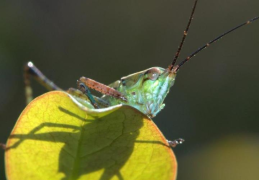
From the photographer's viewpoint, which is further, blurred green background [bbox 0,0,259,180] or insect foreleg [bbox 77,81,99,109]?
blurred green background [bbox 0,0,259,180]

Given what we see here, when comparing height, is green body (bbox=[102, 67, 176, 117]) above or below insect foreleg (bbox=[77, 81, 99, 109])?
below

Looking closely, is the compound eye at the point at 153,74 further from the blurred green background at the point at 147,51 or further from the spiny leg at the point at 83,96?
the blurred green background at the point at 147,51

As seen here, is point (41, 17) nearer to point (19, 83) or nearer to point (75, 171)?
point (19, 83)

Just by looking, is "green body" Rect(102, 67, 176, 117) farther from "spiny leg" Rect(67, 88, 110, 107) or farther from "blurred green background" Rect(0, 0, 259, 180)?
"blurred green background" Rect(0, 0, 259, 180)

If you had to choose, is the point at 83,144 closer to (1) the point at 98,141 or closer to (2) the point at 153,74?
(1) the point at 98,141

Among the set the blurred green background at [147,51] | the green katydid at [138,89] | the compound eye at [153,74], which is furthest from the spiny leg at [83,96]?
the blurred green background at [147,51]

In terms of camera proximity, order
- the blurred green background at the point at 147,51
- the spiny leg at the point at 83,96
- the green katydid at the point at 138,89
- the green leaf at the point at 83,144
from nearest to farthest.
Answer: the green leaf at the point at 83,144 < the green katydid at the point at 138,89 < the spiny leg at the point at 83,96 < the blurred green background at the point at 147,51

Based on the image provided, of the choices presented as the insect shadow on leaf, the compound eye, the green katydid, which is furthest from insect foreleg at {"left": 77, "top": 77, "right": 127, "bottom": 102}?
the insect shadow on leaf
